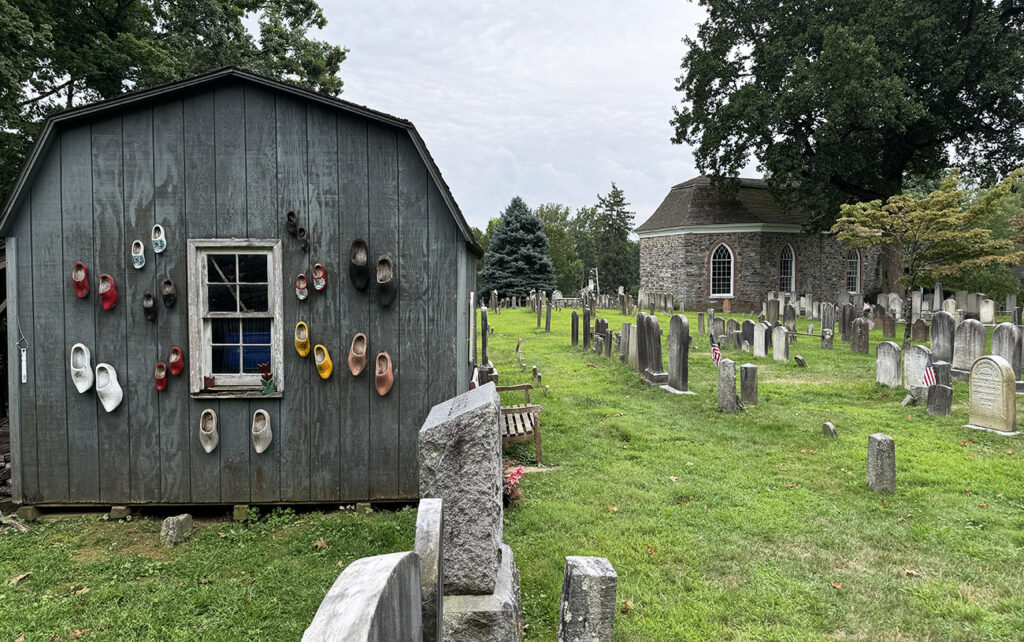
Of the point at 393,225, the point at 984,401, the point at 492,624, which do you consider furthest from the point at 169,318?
the point at 984,401

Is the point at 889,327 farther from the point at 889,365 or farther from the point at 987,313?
the point at 889,365

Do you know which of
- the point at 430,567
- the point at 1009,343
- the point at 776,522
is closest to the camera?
the point at 430,567

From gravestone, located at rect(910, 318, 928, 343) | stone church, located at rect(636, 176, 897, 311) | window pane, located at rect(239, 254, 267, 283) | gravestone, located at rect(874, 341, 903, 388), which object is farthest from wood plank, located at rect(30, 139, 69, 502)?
stone church, located at rect(636, 176, 897, 311)

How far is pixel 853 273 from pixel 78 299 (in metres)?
38.4

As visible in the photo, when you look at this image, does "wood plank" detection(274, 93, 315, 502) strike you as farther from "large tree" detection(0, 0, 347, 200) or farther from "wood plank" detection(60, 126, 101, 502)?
"large tree" detection(0, 0, 347, 200)

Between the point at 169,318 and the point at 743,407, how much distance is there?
817 cm

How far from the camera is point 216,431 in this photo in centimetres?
559

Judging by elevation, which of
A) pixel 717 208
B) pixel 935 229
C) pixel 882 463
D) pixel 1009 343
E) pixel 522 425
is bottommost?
pixel 882 463

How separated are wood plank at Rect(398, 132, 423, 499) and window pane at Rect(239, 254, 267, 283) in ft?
4.39

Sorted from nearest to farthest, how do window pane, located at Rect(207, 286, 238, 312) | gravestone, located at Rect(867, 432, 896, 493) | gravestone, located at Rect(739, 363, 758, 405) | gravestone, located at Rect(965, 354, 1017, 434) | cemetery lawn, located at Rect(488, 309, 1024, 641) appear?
cemetery lawn, located at Rect(488, 309, 1024, 641) → window pane, located at Rect(207, 286, 238, 312) → gravestone, located at Rect(867, 432, 896, 493) → gravestone, located at Rect(965, 354, 1017, 434) → gravestone, located at Rect(739, 363, 758, 405)

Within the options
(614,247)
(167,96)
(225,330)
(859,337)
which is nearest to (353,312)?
(225,330)

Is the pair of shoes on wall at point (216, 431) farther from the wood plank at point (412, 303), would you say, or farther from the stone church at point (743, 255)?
the stone church at point (743, 255)

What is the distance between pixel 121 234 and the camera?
551 centimetres

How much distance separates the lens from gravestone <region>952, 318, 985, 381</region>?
36.7 ft
